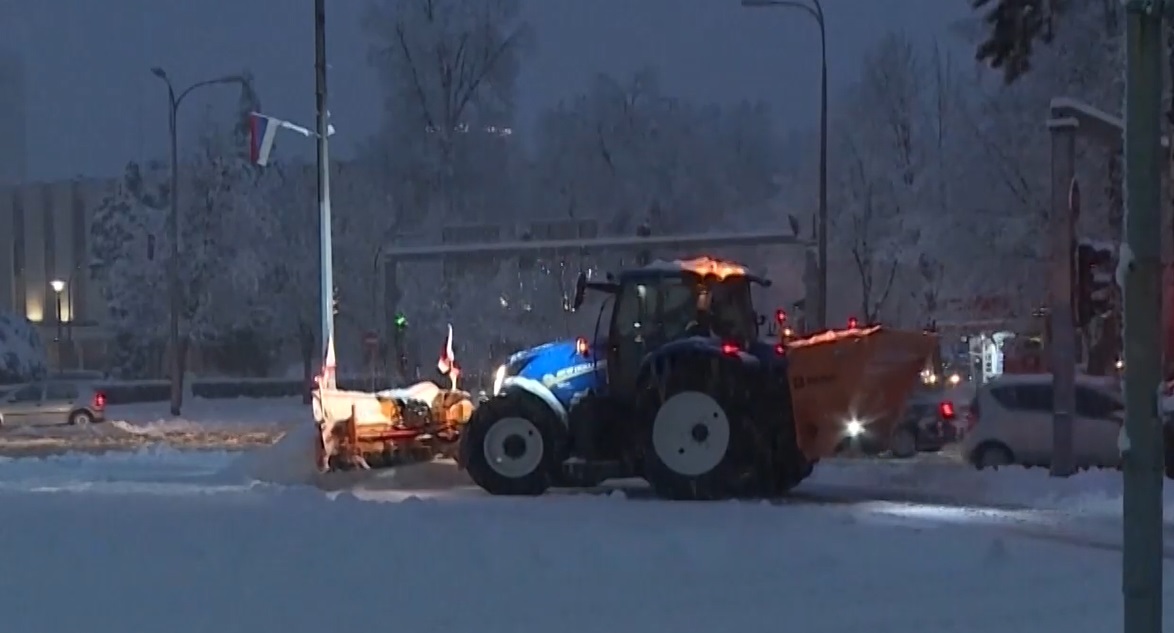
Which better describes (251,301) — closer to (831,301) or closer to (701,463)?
(831,301)

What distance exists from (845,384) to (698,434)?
1619 millimetres

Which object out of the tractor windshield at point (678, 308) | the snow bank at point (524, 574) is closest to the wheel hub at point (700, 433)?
the tractor windshield at point (678, 308)

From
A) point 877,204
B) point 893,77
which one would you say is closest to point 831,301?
point 877,204

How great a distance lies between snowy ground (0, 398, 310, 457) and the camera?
29.4 meters

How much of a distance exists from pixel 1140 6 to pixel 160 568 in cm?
782

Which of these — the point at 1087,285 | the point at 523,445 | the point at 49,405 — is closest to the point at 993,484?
the point at 523,445

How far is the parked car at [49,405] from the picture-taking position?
35500 millimetres

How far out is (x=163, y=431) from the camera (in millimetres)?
35625

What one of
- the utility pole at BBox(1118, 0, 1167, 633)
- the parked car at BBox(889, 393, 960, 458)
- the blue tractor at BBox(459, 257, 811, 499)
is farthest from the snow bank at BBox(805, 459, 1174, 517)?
the utility pole at BBox(1118, 0, 1167, 633)

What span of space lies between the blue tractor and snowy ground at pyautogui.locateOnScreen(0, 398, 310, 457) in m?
12.4

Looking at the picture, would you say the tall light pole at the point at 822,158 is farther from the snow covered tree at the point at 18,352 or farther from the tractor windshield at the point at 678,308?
the snow covered tree at the point at 18,352

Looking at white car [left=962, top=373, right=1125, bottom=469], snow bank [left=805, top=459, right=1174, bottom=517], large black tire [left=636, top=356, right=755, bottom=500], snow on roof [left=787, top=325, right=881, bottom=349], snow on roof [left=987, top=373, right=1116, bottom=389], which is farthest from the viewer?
snow on roof [left=987, top=373, right=1116, bottom=389]

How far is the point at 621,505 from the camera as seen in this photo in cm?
1494

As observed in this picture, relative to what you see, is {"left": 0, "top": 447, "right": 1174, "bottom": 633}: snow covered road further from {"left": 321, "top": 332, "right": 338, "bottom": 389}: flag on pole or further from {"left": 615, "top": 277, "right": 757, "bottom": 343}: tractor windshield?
{"left": 321, "top": 332, "right": 338, "bottom": 389}: flag on pole
